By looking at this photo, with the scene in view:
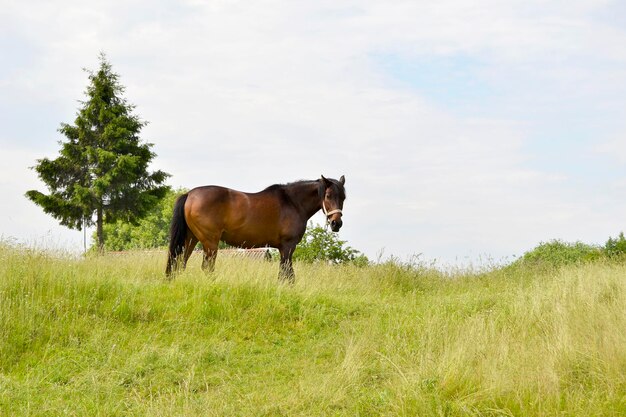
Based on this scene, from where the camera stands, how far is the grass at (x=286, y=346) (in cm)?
717

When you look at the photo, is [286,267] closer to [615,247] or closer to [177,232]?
[177,232]

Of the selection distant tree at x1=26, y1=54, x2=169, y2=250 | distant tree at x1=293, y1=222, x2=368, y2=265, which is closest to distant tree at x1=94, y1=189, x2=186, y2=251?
distant tree at x1=26, y1=54, x2=169, y2=250

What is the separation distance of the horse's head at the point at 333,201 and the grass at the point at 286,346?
57.0 inches

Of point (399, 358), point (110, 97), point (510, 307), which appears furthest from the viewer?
point (110, 97)

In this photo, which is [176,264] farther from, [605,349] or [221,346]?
[605,349]

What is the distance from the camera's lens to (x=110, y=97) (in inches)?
1399

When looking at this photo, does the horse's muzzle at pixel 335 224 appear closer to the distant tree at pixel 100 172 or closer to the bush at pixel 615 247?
the bush at pixel 615 247

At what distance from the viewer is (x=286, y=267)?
46.9ft

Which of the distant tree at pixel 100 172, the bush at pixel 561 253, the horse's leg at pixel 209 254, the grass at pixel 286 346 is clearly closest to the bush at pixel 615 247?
the bush at pixel 561 253

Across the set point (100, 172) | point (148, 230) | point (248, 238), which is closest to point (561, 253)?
point (248, 238)

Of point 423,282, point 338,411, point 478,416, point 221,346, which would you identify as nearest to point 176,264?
point 221,346

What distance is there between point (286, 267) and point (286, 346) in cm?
390

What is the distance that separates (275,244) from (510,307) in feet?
17.4

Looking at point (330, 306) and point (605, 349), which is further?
point (330, 306)
